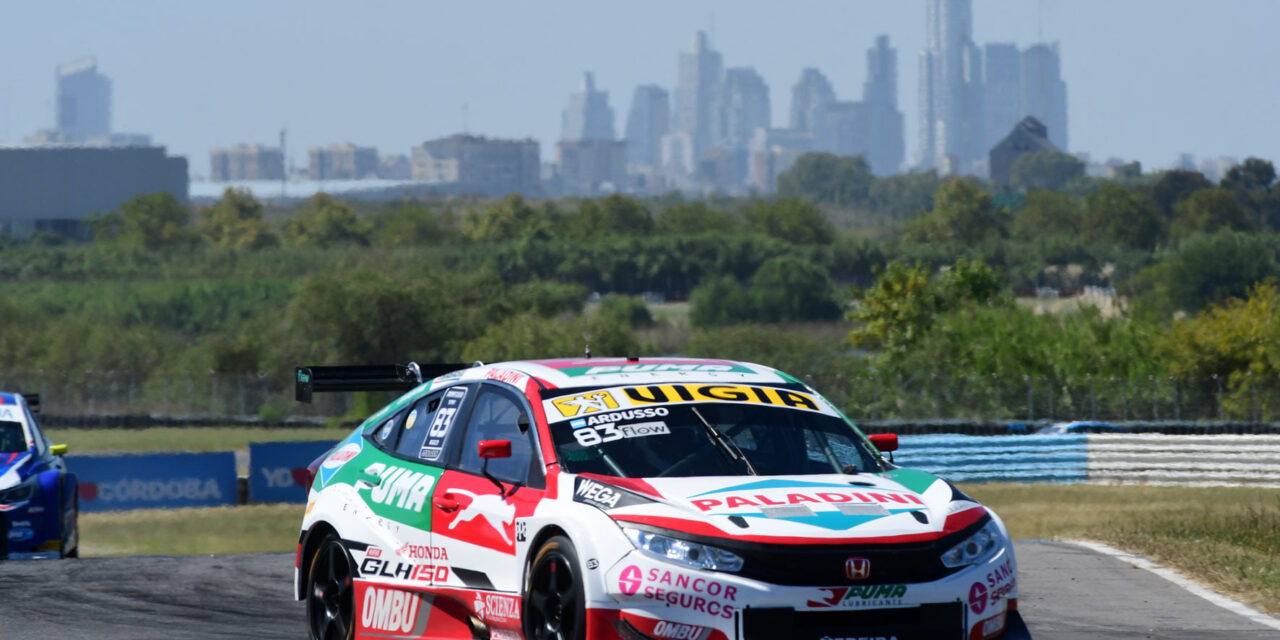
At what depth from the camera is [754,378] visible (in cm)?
754

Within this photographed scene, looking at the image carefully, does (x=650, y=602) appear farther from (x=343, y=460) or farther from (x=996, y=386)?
(x=996, y=386)

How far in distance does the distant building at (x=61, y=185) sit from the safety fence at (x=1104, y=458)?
145239 mm

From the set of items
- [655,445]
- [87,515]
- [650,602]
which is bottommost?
[87,515]

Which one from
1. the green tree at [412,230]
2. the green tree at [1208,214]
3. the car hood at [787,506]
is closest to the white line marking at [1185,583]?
the car hood at [787,506]

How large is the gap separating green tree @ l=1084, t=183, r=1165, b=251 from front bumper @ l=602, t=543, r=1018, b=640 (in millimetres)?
155706

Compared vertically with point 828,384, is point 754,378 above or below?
above

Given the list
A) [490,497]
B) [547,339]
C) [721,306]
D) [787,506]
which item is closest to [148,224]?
[721,306]

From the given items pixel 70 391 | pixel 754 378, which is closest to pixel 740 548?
pixel 754 378

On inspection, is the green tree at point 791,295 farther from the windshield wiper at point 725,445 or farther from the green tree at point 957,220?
the windshield wiper at point 725,445

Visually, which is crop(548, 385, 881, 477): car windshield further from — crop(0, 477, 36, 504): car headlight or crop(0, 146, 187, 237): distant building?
crop(0, 146, 187, 237): distant building

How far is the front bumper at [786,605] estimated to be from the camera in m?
5.88

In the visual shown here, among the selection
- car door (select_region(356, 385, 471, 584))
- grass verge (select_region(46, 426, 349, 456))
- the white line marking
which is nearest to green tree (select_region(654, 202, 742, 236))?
grass verge (select_region(46, 426, 349, 456))

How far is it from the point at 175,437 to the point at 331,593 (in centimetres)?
4424

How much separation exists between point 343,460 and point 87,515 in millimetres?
22671
